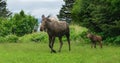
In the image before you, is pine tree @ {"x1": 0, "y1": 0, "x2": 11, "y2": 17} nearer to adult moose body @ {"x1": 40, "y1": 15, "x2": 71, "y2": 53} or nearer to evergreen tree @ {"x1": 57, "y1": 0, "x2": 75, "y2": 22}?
evergreen tree @ {"x1": 57, "y1": 0, "x2": 75, "y2": 22}

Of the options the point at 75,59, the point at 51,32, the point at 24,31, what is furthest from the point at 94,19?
the point at 24,31

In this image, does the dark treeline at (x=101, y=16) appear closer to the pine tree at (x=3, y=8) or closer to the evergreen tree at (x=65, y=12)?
the evergreen tree at (x=65, y=12)

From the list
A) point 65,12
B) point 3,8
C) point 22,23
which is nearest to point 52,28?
point 22,23

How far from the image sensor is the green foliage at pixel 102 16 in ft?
115

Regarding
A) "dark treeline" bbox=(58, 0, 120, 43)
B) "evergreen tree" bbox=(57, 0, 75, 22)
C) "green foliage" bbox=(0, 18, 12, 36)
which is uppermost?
"dark treeline" bbox=(58, 0, 120, 43)

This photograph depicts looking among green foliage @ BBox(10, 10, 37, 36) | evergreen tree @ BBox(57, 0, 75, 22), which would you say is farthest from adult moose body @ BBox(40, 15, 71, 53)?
evergreen tree @ BBox(57, 0, 75, 22)

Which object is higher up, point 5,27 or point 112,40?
point 112,40

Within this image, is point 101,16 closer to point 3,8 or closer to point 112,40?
point 112,40

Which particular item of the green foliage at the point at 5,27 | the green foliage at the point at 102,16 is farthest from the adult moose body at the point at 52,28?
the green foliage at the point at 5,27

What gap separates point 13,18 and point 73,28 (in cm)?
1567

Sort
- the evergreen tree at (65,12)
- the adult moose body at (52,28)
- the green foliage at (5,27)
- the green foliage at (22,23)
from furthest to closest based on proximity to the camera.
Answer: the evergreen tree at (65,12), the green foliage at (22,23), the green foliage at (5,27), the adult moose body at (52,28)

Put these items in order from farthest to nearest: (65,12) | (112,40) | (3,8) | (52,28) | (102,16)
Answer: (3,8)
(65,12)
(112,40)
(102,16)
(52,28)

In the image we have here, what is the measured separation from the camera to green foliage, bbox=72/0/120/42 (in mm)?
35125

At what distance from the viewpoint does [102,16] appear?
119ft
